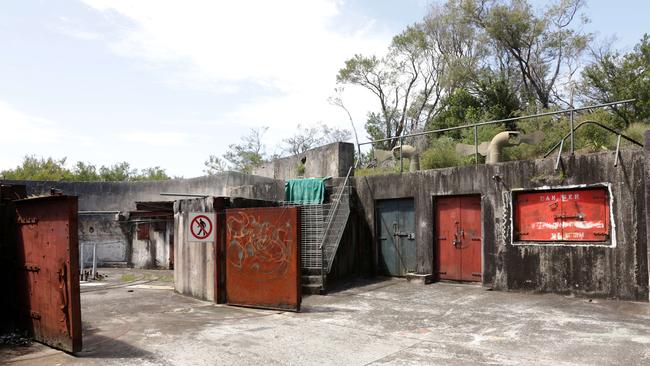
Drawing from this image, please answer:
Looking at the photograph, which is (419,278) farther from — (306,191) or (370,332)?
(370,332)

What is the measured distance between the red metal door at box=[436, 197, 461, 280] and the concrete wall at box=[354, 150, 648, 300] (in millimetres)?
211

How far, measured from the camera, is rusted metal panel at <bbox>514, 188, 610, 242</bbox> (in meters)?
9.99

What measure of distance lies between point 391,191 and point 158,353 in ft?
27.2

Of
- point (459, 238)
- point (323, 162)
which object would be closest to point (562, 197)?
Result: point (459, 238)

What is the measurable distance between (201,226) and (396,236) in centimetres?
542

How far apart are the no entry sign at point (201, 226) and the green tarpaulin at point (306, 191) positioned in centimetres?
400

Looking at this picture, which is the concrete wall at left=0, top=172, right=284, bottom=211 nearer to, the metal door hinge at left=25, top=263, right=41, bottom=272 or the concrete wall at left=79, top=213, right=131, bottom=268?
the concrete wall at left=79, top=213, right=131, bottom=268

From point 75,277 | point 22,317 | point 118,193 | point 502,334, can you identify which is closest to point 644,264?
point 502,334

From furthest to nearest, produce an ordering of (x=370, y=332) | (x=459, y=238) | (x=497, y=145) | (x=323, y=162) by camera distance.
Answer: (x=323, y=162), (x=497, y=145), (x=459, y=238), (x=370, y=332)

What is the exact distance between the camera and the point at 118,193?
71.1 ft

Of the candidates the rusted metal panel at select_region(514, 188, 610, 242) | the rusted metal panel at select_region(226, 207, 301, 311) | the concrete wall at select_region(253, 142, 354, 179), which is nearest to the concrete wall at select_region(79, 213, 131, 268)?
the concrete wall at select_region(253, 142, 354, 179)

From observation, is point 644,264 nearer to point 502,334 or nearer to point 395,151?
point 502,334

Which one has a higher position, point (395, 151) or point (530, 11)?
point (530, 11)

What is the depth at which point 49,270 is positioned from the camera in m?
6.65
